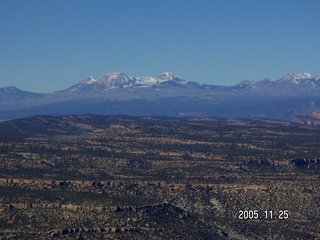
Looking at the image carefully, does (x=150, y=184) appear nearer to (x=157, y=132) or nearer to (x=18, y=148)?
(x=18, y=148)

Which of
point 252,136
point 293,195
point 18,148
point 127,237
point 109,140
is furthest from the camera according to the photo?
point 252,136

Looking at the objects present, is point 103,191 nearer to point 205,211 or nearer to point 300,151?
point 205,211

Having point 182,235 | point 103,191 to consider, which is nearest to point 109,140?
point 103,191

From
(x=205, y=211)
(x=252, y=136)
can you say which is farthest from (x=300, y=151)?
(x=205, y=211)

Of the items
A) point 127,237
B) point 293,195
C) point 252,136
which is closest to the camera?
point 127,237

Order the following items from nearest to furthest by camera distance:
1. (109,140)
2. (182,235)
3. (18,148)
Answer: (182,235) → (18,148) → (109,140)

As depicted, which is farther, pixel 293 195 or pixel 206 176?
pixel 206 176
